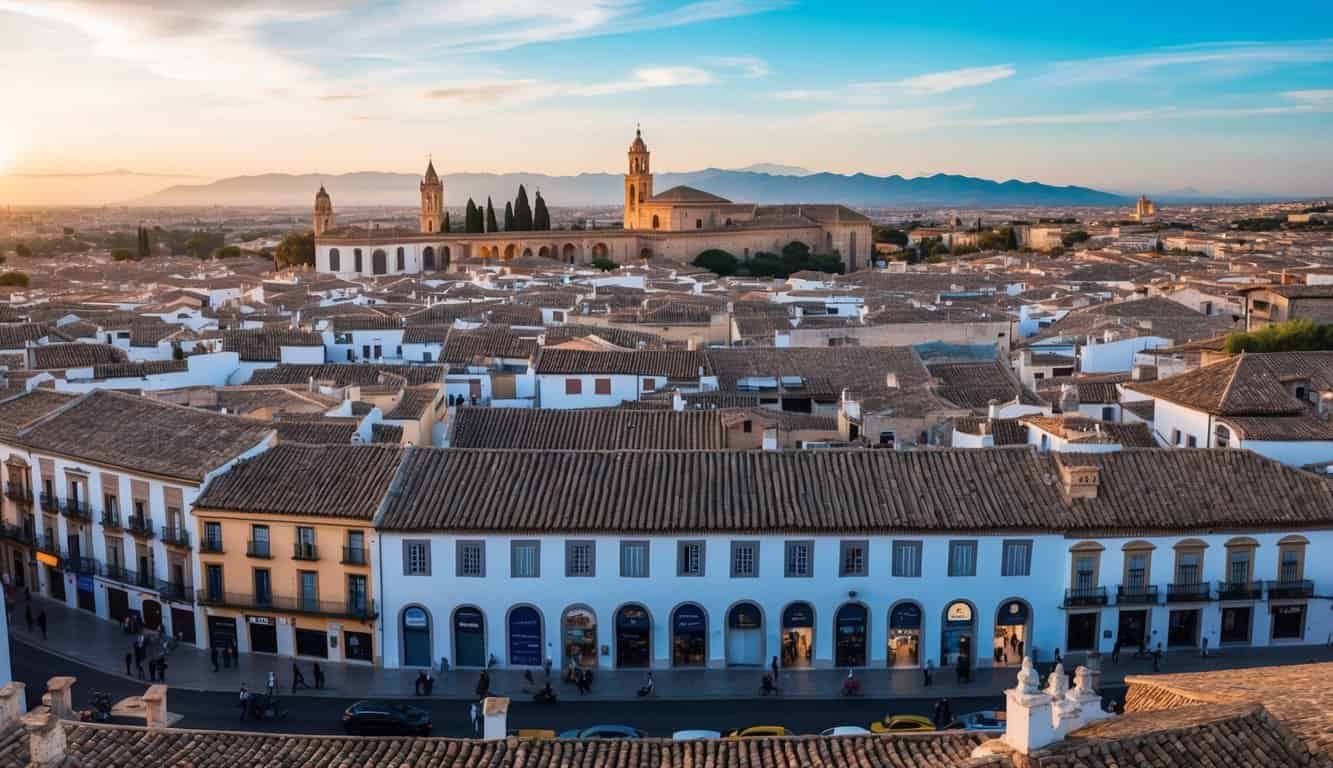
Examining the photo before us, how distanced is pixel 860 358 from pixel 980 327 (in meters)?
13.6

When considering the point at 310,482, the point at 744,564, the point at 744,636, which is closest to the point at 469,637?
the point at 310,482

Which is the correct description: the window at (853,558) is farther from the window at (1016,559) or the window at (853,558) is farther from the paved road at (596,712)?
the window at (1016,559)

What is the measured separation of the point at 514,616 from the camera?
28703 mm

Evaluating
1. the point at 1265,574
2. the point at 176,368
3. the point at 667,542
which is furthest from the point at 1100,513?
the point at 176,368

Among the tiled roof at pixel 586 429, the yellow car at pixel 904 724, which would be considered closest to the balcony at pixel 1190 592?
the yellow car at pixel 904 724

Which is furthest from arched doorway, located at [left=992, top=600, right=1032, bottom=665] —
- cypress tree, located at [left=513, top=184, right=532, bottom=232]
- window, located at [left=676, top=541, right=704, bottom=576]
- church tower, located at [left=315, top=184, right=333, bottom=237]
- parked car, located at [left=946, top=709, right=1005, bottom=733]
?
church tower, located at [left=315, top=184, right=333, bottom=237]

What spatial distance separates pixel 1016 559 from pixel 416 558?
41.5 ft

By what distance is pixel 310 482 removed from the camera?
3000cm

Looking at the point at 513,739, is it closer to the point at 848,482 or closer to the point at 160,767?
the point at 160,767

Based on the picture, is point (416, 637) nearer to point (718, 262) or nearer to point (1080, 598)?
point (1080, 598)

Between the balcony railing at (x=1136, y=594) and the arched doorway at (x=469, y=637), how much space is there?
44.2ft

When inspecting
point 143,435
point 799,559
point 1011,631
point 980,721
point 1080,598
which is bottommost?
point 1011,631

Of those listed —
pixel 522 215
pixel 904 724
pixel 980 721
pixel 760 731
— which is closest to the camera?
pixel 760 731

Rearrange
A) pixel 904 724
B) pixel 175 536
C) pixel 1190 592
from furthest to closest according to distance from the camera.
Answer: pixel 175 536, pixel 1190 592, pixel 904 724
